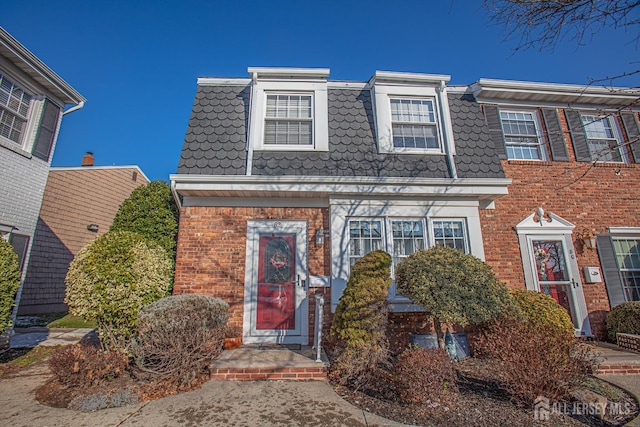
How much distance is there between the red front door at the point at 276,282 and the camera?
581 cm

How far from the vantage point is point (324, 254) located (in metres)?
6.04

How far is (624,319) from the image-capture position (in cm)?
595

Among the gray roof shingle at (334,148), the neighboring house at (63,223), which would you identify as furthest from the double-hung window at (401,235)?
the neighboring house at (63,223)

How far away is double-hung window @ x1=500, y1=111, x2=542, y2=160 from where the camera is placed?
727 cm

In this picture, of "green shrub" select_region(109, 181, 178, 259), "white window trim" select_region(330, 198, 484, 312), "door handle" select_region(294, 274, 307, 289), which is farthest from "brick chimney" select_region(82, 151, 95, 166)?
"white window trim" select_region(330, 198, 484, 312)

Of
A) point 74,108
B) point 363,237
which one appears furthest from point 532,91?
point 74,108

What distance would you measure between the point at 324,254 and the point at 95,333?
208 inches

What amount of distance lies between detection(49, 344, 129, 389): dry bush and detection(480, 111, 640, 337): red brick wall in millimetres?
6720

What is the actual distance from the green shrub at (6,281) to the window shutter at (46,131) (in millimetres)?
3062

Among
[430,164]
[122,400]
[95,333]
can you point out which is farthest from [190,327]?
[430,164]

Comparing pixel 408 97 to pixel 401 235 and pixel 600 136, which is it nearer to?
pixel 401 235

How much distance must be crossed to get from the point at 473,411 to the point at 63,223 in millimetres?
13121

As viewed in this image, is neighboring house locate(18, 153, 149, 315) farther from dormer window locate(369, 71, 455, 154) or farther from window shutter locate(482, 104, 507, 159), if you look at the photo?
window shutter locate(482, 104, 507, 159)

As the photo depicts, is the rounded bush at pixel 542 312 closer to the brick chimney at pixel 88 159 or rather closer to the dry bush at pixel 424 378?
the dry bush at pixel 424 378
